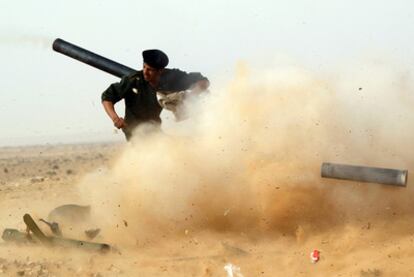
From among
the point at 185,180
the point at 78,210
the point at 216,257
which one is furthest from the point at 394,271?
the point at 78,210

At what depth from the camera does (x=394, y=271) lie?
12.9 ft

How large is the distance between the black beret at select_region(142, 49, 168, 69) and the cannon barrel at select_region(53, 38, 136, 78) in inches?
26.8

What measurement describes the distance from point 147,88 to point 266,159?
1.55 meters

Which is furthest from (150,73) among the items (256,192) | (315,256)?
(315,256)

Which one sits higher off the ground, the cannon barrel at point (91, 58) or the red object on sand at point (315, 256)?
the cannon barrel at point (91, 58)

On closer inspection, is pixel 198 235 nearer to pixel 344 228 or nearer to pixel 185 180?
pixel 185 180

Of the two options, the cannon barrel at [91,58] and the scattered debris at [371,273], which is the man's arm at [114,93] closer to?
the cannon barrel at [91,58]

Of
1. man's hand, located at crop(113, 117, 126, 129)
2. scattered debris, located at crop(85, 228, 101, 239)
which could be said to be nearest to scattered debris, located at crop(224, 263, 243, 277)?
scattered debris, located at crop(85, 228, 101, 239)

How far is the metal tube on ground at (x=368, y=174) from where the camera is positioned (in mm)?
3973

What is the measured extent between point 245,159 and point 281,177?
0.53m

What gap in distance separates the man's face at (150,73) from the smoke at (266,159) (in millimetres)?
560

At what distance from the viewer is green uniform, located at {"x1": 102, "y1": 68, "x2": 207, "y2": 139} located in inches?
240

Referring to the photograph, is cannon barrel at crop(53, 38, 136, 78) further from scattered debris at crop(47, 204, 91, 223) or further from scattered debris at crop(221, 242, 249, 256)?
scattered debris at crop(221, 242, 249, 256)

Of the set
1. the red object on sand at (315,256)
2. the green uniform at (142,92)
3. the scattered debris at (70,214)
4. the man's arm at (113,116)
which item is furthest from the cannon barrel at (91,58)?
the red object on sand at (315,256)
